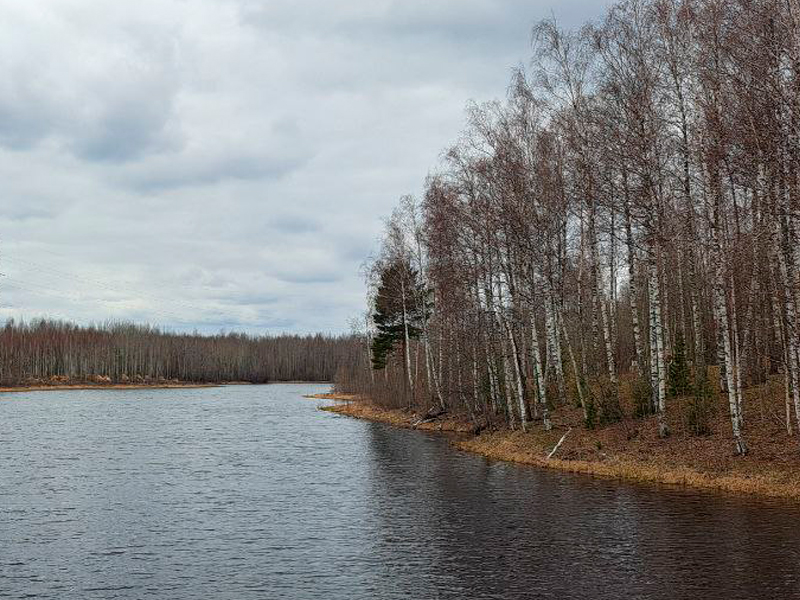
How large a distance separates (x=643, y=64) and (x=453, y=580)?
2424 centimetres

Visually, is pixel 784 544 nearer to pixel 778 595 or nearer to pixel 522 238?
pixel 778 595

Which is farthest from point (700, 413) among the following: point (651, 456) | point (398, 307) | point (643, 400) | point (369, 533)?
point (398, 307)

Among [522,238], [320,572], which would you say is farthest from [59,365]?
[320,572]

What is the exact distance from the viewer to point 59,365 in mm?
176750

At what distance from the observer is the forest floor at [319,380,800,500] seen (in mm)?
24641

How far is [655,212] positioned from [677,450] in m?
10.3

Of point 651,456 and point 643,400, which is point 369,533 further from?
point 643,400

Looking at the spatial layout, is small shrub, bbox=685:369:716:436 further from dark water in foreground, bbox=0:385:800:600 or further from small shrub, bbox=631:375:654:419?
dark water in foreground, bbox=0:385:800:600

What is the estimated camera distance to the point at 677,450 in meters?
28.9

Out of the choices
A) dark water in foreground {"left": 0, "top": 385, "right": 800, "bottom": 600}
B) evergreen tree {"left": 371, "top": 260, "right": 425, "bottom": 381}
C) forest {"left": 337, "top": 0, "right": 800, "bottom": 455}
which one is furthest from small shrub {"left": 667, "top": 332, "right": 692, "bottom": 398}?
evergreen tree {"left": 371, "top": 260, "right": 425, "bottom": 381}

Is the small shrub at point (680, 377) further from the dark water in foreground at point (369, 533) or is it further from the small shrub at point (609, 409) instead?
the dark water in foreground at point (369, 533)

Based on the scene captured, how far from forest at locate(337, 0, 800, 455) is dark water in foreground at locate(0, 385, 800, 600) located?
25.0 feet

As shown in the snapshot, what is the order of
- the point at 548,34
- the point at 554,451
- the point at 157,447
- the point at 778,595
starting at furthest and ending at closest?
the point at 157,447, the point at 548,34, the point at 554,451, the point at 778,595

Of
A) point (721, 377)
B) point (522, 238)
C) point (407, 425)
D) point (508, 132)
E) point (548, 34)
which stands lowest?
point (407, 425)
